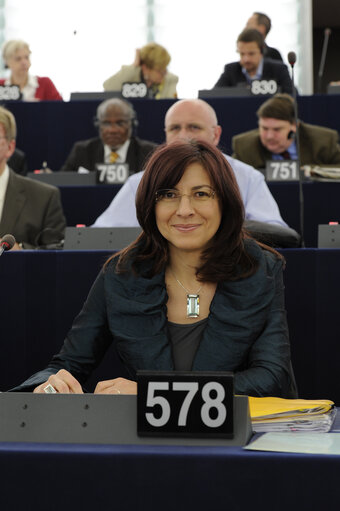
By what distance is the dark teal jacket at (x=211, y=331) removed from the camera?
1794 millimetres

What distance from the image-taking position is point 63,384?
155 centimetres

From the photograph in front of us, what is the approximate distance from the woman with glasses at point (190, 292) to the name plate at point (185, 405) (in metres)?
0.60

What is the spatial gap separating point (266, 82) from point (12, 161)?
183 centimetres

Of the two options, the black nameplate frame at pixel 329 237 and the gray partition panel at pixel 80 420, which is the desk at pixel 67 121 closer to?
the black nameplate frame at pixel 329 237

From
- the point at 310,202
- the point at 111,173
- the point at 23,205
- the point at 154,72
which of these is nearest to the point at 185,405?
the point at 23,205

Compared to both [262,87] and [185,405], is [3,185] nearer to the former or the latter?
[262,87]

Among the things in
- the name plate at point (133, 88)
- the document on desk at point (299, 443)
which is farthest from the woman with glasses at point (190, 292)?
the name plate at point (133, 88)

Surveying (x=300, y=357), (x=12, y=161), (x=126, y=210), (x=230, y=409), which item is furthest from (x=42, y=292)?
(x=12, y=161)

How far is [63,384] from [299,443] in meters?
0.53

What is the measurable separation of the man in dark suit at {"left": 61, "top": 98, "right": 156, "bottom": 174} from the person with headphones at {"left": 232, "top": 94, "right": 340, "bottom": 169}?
572 millimetres

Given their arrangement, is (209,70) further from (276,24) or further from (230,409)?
(230,409)

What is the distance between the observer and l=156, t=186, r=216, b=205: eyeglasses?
186 cm

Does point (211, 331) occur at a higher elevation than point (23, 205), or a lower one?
lower

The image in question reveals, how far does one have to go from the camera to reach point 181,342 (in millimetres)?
1845
